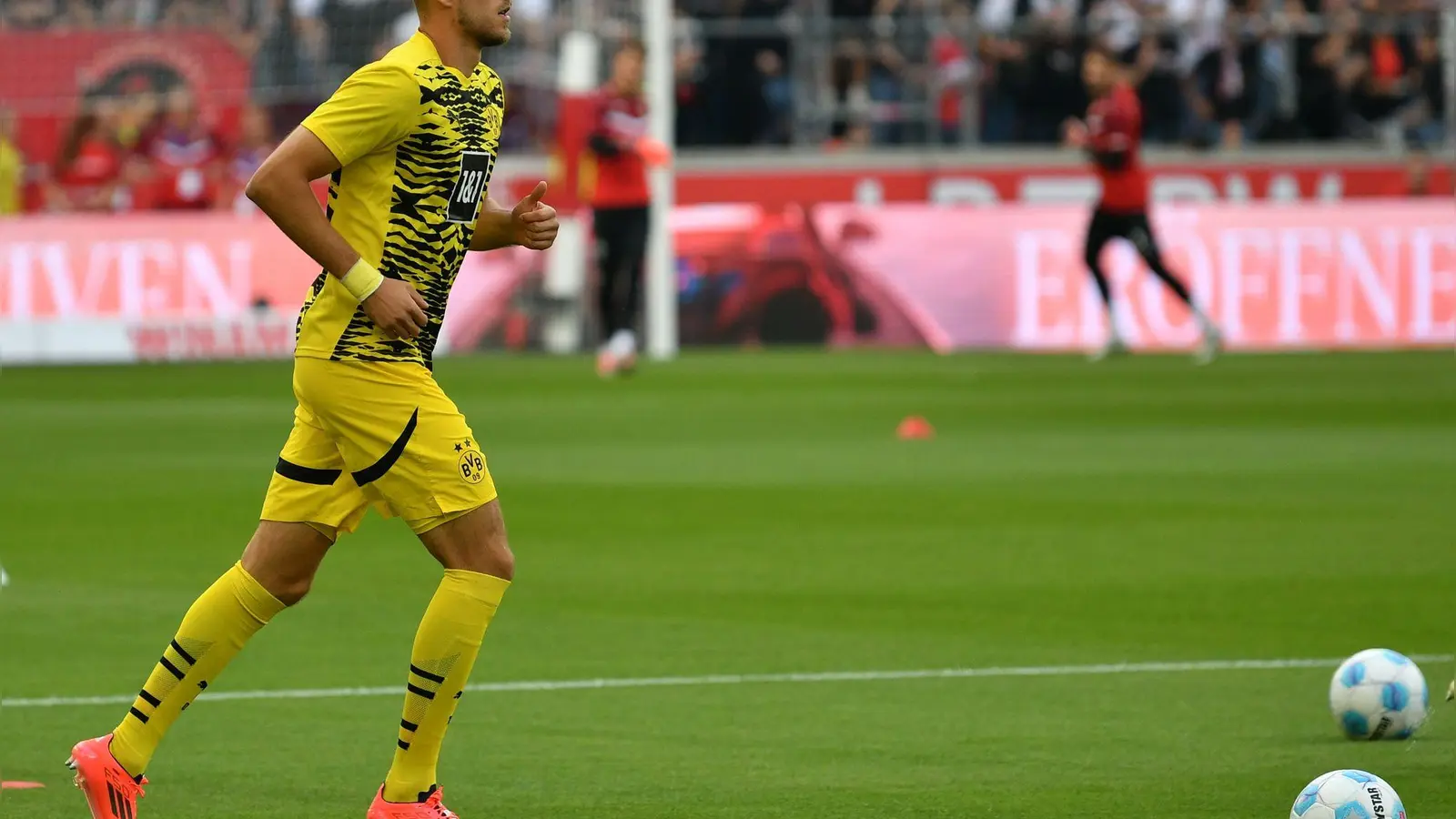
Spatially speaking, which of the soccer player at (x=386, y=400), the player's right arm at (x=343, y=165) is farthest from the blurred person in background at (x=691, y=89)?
the player's right arm at (x=343, y=165)

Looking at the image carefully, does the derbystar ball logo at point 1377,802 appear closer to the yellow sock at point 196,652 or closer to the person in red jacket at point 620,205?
the yellow sock at point 196,652

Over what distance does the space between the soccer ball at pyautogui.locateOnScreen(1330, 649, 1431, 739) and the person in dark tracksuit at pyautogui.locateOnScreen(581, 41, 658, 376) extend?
49.1 feet

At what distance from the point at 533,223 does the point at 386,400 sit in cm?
68

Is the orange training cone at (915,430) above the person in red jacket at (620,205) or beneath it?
beneath

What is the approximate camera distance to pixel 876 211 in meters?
24.9

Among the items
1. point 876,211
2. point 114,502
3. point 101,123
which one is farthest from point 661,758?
point 101,123

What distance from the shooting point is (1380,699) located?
6.55m

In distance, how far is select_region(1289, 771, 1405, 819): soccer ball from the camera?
512cm


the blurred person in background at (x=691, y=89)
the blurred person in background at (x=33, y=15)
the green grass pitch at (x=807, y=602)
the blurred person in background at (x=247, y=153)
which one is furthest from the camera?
the blurred person in background at (x=33, y=15)

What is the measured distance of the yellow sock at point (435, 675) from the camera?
5.49 meters

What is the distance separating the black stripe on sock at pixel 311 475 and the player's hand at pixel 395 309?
1.29 feet

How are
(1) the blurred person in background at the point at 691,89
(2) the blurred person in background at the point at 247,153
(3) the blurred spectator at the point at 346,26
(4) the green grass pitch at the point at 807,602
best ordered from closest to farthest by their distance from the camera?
(4) the green grass pitch at the point at 807,602 → (1) the blurred person in background at the point at 691,89 → (2) the blurred person in background at the point at 247,153 → (3) the blurred spectator at the point at 346,26

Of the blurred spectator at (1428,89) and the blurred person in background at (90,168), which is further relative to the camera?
the blurred person in background at (90,168)

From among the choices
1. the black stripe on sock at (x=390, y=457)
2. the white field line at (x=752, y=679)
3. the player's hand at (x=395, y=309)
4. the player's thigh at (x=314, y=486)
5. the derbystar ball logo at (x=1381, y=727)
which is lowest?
the white field line at (x=752, y=679)
